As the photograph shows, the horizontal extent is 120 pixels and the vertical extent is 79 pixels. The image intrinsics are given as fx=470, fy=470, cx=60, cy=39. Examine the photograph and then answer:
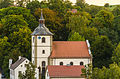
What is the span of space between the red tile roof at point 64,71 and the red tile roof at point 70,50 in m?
7.13

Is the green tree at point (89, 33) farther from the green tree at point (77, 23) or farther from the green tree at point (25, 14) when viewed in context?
the green tree at point (25, 14)

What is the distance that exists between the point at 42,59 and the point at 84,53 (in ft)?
25.6

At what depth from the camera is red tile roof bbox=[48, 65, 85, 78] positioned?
7600 centimetres

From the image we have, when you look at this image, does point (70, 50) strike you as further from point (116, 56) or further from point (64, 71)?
point (64, 71)

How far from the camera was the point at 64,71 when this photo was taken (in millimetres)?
77375

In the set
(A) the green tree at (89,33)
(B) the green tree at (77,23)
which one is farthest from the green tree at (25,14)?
(A) the green tree at (89,33)

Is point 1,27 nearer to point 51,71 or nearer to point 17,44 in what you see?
point 17,44

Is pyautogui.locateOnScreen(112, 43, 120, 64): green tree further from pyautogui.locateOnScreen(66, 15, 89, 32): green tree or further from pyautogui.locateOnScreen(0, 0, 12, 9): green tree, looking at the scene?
pyautogui.locateOnScreen(0, 0, 12, 9): green tree

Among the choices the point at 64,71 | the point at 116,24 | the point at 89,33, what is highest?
the point at 116,24

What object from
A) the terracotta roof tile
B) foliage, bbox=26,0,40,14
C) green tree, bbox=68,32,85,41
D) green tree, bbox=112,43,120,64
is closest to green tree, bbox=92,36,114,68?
green tree, bbox=68,32,85,41

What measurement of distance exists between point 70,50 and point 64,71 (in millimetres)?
10224

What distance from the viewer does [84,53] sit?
3393 inches

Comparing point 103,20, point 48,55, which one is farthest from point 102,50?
point 103,20

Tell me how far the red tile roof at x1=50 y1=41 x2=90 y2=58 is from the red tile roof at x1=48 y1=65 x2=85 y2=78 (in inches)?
281
